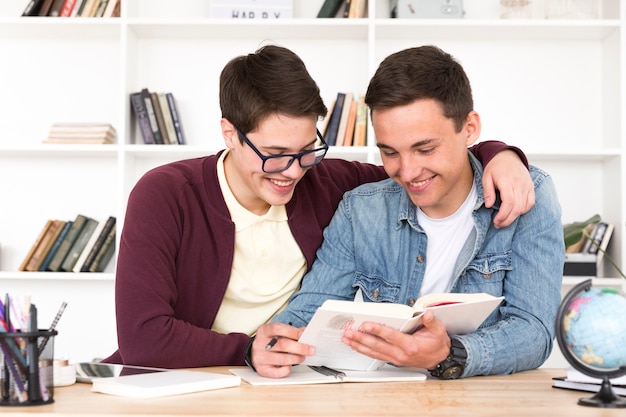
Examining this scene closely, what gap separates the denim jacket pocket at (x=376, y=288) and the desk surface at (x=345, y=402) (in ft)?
1.58

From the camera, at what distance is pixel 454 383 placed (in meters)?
1.56

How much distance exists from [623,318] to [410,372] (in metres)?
0.50

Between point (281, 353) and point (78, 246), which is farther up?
point (78, 246)

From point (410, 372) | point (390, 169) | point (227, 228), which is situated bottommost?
point (410, 372)

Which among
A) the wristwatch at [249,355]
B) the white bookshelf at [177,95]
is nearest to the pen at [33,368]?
the wristwatch at [249,355]

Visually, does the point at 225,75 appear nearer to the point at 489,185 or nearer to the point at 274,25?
the point at 489,185

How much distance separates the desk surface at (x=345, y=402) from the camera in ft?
4.04

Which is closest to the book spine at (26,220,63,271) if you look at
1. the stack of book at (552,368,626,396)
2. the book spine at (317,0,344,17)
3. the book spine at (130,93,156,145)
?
the book spine at (130,93,156,145)

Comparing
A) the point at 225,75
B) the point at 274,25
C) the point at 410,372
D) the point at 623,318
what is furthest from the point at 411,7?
the point at 623,318

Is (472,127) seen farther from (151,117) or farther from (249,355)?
(151,117)

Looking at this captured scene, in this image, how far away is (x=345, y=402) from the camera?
1323 mm

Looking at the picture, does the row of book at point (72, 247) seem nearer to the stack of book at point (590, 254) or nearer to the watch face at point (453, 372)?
the stack of book at point (590, 254)

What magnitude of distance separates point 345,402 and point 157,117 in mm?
2589

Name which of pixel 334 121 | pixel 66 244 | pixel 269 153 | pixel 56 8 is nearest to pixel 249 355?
pixel 269 153
